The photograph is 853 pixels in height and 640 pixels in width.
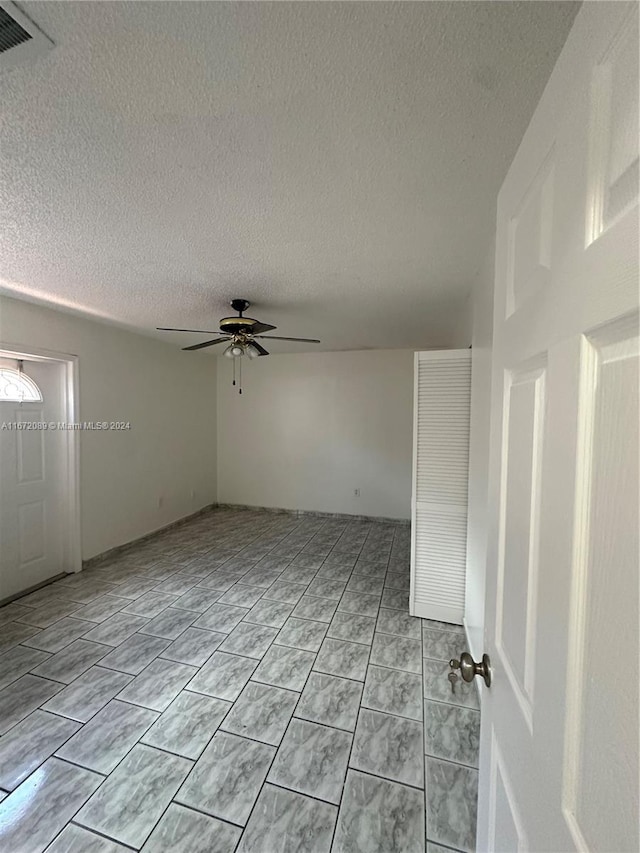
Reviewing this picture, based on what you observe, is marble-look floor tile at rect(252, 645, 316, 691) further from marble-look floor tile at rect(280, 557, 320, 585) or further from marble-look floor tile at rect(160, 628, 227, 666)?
marble-look floor tile at rect(280, 557, 320, 585)

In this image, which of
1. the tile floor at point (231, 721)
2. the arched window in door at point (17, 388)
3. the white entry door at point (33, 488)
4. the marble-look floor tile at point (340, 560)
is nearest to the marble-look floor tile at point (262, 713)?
the tile floor at point (231, 721)

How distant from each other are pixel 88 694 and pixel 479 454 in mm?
2608

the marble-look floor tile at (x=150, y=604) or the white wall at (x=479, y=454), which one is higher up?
the white wall at (x=479, y=454)

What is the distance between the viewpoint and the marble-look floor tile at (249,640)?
2.28m

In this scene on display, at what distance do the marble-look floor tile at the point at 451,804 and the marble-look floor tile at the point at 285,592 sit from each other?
1544 mm

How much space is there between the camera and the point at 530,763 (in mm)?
573

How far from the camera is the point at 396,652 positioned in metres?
2.29

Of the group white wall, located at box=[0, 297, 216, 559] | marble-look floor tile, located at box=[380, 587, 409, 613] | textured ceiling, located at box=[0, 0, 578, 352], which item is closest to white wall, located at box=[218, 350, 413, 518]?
white wall, located at box=[0, 297, 216, 559]

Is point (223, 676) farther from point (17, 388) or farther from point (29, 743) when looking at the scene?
point (17, 388)

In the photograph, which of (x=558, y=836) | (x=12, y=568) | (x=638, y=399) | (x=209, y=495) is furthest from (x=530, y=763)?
(x=209, y=495)

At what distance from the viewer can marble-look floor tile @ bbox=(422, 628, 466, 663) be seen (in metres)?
2.26

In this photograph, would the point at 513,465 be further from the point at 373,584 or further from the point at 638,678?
the point at 373,584

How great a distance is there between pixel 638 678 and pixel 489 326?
177 cm

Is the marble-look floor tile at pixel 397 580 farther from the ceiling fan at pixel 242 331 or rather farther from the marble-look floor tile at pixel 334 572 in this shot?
the ceiling fan at pixel 242 331
